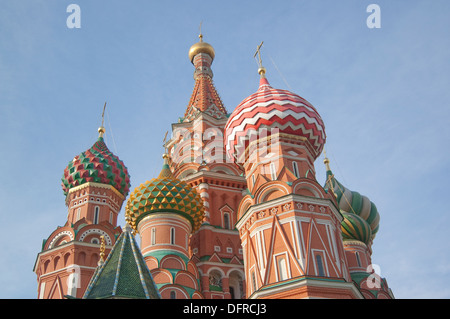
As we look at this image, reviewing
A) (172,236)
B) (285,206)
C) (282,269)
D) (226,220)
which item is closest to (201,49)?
(226,220)

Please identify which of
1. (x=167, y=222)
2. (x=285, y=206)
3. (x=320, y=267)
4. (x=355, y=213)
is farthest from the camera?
(x=355, y=213)

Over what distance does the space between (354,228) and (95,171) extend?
11.3m

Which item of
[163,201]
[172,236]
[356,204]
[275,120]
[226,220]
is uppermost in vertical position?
[275,120]

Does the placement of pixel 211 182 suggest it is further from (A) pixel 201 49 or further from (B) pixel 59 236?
(A) pixel 201 49

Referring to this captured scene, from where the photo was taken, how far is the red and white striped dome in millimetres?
18672

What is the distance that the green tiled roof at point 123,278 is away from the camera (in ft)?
34.0

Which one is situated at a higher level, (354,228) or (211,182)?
(211,182)

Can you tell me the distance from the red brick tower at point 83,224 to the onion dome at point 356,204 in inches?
377

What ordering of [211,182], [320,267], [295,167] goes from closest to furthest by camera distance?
[320,267] < [295,167] < [211,182]

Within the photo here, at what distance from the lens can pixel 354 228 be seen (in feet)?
74.8

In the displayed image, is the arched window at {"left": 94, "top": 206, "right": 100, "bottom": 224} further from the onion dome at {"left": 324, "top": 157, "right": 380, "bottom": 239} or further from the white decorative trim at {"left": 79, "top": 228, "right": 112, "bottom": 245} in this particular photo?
the onion dome at {"left": 324, "top": 157, "right": 380, "bottom": 239}

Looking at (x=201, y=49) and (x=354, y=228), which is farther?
(x=201, y=49)

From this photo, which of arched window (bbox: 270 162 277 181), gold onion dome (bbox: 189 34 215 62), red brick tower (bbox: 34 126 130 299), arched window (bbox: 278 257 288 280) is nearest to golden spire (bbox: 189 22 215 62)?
gold onion dome (bbox: 189 34 215 62)
